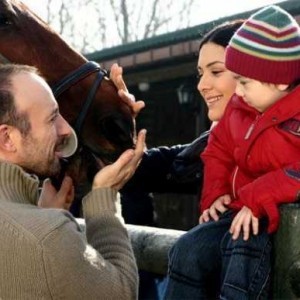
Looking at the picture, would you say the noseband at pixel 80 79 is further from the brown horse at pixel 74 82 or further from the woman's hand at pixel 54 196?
the woman's hand at pixel 54 196

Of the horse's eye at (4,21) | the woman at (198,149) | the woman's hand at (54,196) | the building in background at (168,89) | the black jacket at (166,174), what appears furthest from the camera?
the building in background at (168,89)

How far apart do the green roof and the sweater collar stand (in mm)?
4271

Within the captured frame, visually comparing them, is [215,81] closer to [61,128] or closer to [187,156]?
[187,156]

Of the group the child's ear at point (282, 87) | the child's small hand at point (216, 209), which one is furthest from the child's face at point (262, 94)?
the child's small hand at point (216, 209)

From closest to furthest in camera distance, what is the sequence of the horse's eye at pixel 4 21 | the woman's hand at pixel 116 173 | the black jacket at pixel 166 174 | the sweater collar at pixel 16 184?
the sweater collar at pixel 16 184 < the woman's hand at pixel 116 173 < the black jacket at pixel 166 174 < the horse's eye at pixel 4 21

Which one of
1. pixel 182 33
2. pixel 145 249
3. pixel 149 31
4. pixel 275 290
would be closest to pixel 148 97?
pixel 182 33

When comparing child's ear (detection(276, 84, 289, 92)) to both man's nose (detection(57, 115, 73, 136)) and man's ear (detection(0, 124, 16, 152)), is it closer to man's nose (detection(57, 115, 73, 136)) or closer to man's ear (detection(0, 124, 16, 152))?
man's nose (detection(57, 115, 73, 136))

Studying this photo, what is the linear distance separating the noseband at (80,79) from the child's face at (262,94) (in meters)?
1.39

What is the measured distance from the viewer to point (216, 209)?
1730 mm

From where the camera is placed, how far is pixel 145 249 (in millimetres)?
1965

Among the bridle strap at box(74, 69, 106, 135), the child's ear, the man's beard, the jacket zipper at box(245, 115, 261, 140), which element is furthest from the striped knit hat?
the bridle strap at box(74, 69, 106, 135)

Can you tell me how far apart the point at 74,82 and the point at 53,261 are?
1.81 m

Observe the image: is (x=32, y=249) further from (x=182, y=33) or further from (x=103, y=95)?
(x=182, y=33)

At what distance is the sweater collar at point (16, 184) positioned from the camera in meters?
1.54
